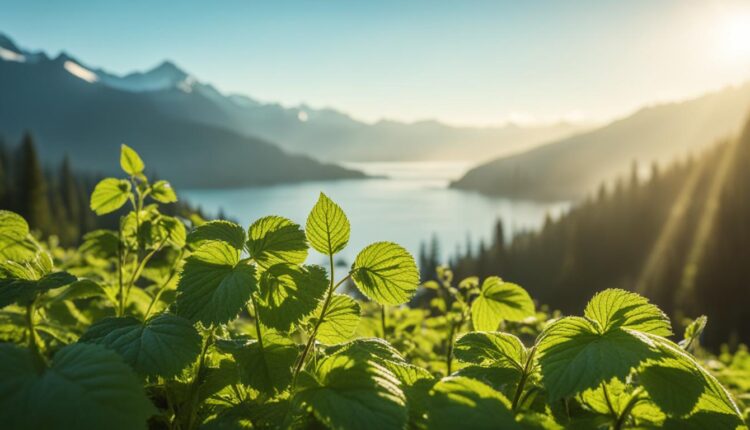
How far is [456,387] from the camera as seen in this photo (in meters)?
0.94

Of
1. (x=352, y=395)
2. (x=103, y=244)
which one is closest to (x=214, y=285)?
(x=352, y=395)

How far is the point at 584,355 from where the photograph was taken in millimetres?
991

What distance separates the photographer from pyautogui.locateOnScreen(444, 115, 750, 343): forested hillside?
101375 millimetres

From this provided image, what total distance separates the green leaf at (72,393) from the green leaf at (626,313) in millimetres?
1044

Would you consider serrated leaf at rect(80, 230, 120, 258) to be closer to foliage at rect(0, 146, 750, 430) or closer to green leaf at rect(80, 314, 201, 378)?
foliage at rect(0, 146, 750, 430)

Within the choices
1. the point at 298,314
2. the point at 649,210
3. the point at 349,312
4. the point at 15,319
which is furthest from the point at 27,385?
the point at 649,210

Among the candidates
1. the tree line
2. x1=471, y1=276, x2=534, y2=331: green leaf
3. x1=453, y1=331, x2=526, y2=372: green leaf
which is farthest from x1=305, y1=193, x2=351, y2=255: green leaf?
the tree line

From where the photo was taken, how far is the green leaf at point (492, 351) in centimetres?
125

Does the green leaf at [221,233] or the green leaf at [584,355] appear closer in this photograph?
the green leaf at [584,355]

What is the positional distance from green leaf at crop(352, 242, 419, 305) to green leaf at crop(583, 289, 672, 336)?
466mm

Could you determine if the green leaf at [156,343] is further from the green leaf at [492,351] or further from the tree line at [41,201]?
the tree line at [41,201]

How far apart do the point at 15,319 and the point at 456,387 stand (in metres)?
1.74

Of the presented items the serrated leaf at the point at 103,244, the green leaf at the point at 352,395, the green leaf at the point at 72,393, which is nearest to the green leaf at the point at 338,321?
the green leaf at the point at 352,395

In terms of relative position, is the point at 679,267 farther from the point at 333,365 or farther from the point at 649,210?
the point at 333,365
